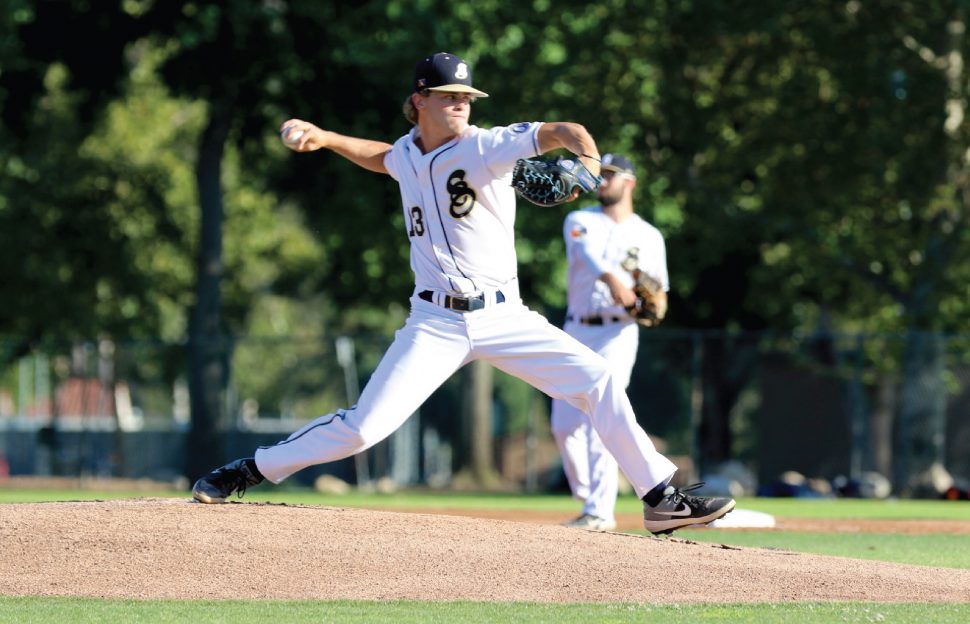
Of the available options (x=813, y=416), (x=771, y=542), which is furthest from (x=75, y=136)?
(x=771, y=542)

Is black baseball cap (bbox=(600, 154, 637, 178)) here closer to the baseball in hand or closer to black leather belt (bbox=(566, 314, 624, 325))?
black leather belt (bbox=(566, 314, 624, 325))

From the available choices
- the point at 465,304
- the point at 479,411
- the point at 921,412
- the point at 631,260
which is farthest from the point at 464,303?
the point at 479,411

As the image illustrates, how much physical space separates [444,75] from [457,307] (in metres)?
1.15

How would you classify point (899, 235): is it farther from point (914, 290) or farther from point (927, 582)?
→ point (927, 582)

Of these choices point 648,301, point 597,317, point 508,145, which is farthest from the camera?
point 597,317

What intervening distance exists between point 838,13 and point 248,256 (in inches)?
730

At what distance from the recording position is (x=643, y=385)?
26516mm

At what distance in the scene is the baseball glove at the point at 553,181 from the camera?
7.90 metres

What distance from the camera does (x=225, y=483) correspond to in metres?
9.16

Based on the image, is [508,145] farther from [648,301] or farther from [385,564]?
[648,301]

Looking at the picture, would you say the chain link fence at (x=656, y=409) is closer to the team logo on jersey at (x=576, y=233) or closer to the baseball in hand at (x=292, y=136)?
the team logo on jersey at (x=576, y=233)

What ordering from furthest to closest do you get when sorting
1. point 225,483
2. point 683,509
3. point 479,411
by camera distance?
1. point 479,411
2. point 225,483
3. point 683,509

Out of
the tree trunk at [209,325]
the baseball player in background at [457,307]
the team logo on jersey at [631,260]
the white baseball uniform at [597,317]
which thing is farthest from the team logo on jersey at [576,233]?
the tree trunk at [209,325]

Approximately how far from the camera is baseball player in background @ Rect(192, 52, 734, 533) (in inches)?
334
